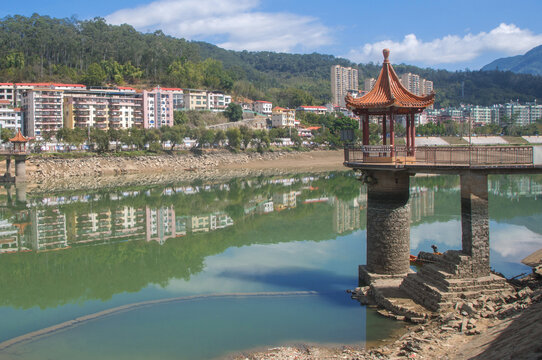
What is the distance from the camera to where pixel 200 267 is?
1866 centimetres

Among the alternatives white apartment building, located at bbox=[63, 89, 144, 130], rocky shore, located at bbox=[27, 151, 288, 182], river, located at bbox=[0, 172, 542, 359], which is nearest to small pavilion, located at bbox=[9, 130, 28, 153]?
rocky shore, located at bbox=[27, 151, 288, 182]

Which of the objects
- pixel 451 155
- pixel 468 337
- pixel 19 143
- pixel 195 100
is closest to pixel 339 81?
pixel 195 100

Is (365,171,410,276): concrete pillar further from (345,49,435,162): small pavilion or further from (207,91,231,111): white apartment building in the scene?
(207,91,231,111): white apartment building

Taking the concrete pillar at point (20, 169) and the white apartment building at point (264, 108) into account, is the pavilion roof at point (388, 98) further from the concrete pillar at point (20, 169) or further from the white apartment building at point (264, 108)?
the white apartment building at point (264, 108)

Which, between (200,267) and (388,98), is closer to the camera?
(388,98)

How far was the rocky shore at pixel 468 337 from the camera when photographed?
8547 mm

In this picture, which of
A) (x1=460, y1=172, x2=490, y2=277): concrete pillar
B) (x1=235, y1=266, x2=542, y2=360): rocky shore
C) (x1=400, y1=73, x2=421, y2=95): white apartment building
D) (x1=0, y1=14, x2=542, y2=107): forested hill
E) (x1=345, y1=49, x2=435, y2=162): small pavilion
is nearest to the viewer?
(x1=235, y1=266, x2=542, y2=360): rocky shore

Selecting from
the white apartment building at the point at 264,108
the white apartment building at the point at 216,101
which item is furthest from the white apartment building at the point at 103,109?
the white apartment building at the point at 264,108

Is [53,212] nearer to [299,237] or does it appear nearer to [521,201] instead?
[299,237]

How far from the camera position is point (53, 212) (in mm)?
33656

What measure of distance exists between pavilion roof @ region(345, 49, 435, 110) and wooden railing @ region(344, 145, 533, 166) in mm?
1198

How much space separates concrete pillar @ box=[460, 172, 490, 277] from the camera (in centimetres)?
1200

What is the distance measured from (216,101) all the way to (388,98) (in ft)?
318

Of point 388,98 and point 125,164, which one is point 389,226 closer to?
point 388,98
